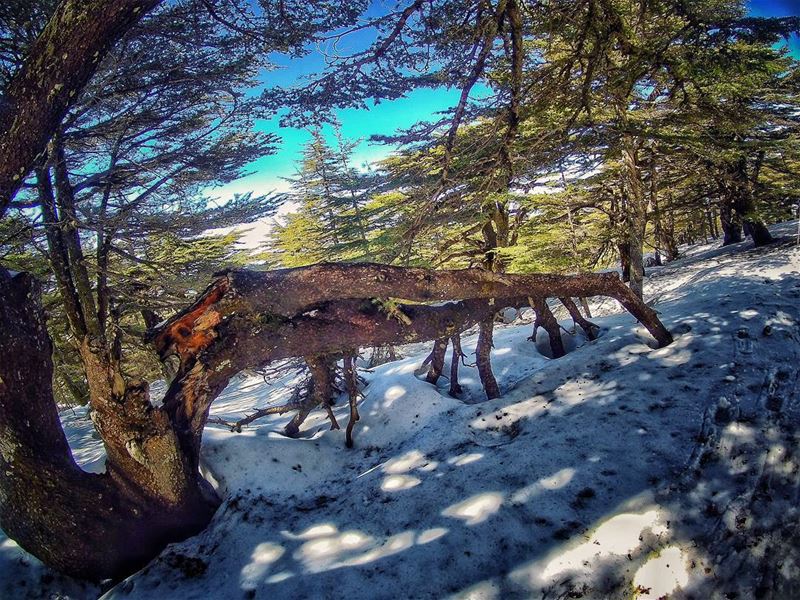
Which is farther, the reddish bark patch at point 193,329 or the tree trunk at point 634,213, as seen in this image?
the tree trunk at point 634,213

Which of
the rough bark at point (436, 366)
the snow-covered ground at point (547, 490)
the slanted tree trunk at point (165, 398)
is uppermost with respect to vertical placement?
the slanted tree trunk at point (165, 398)

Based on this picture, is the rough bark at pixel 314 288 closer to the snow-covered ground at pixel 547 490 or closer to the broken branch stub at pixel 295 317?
the broken branch stub at pixel 295 317

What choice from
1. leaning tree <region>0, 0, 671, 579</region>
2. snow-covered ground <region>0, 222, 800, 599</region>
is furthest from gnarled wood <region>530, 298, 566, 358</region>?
leaning tree <region>0, 0, 671, 579</region>

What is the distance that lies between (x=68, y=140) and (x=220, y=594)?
8125 mm

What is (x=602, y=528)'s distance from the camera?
246cm

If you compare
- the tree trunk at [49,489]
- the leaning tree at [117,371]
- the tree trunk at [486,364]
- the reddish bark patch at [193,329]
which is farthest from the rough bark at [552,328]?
the tree trunk at [49,489]

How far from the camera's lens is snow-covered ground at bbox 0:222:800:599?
226 cm

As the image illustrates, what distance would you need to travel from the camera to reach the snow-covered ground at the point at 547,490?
7.41 feet

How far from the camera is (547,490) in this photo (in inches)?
115

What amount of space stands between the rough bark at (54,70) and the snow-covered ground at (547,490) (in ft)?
10.8

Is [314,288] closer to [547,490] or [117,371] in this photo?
[117,371]

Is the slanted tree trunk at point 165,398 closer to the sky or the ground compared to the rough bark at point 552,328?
closer to the sky

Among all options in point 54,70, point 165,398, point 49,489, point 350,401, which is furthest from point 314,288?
point 49,489

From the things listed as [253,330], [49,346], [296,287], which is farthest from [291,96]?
[49,346]
